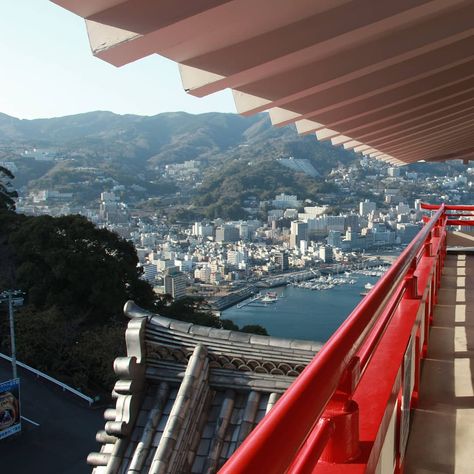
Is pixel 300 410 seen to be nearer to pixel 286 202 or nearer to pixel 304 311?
pixel 304 311

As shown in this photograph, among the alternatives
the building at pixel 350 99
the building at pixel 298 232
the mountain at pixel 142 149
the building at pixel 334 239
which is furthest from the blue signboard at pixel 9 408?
the mountain at pixel 142 149

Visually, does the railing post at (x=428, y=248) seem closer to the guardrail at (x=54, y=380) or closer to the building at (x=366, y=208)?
the guardrail at (x=54, y=380)

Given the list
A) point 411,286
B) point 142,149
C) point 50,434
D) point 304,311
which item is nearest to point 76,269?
point 50,434

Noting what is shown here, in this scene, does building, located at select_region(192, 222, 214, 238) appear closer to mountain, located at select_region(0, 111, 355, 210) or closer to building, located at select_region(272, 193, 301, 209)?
building, located at select_region(272, 193, 301, 209)

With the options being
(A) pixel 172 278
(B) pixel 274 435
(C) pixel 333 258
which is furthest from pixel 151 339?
(C) pixel 333 258

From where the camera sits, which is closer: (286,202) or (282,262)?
(282,262)

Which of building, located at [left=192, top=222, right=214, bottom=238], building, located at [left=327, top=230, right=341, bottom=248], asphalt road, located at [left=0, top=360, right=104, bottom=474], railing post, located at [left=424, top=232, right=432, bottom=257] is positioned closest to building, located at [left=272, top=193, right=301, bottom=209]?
building, located at [left=192, top=222, right=214, bottom=238]
